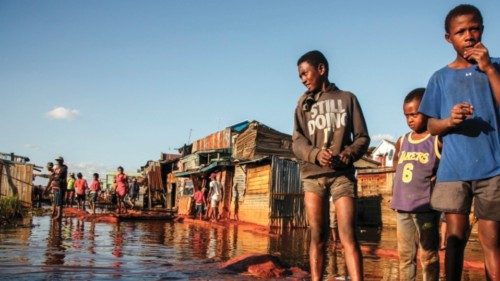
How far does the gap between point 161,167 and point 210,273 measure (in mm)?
35026

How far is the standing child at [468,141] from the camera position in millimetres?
2621

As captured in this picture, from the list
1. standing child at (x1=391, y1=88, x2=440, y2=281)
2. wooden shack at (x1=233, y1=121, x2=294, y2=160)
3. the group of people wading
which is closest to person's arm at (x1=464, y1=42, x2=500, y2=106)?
standing child at (x1=391, y1=88, x2=440, y2=281)

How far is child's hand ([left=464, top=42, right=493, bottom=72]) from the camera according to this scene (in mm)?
2615

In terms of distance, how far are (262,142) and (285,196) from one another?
20.5 feet

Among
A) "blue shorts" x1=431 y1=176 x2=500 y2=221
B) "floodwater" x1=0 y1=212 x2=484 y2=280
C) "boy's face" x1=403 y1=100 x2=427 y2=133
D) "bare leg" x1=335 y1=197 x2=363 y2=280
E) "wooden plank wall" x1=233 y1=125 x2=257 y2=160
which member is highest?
"wooden plank wall" x1=233 y1=125 x2=257 y2=160

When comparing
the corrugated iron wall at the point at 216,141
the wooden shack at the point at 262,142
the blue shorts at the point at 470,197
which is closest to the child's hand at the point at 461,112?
the blue shorts at the point at 470,197

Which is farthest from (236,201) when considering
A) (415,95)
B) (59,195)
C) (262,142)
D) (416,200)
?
(416,200)

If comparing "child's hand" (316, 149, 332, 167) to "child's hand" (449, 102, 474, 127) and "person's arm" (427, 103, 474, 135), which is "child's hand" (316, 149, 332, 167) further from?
"child's hand" (449, 102, 474, 127)

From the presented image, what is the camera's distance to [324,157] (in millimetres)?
3369

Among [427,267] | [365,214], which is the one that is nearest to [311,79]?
[427,267]

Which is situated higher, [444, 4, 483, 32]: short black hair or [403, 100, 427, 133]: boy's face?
[444, 4, 483, 32]: short black hair

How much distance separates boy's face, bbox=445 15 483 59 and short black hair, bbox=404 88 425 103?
1.49 metres

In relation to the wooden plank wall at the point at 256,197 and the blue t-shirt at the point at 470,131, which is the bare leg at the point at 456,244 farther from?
the wooden plank wall at the point at 256,197

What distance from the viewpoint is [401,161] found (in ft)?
14.3
